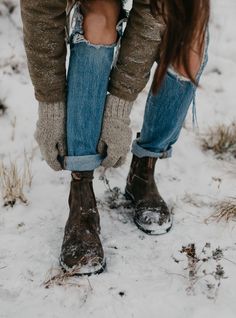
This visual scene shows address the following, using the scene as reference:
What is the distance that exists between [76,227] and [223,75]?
173 centimetres

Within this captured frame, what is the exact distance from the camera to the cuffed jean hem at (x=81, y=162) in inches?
70.0

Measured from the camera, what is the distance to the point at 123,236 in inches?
78.9

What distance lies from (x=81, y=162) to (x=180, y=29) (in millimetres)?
553

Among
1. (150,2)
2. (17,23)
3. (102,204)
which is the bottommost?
(102,204)

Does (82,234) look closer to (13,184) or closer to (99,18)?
(13,184)

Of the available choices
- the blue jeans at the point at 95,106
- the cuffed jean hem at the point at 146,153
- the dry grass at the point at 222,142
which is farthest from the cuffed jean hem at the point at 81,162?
the dry grass at the point at 222,142

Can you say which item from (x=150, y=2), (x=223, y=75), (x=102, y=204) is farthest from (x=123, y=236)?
(x=223, y=75)

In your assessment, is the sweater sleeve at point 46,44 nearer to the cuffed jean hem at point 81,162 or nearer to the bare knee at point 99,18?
the bare knee at point 99,18

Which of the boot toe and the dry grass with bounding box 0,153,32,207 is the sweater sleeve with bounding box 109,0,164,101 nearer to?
the boot toe

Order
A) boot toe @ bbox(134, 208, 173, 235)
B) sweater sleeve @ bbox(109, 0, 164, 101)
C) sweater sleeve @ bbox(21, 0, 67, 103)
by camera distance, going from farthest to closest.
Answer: boot toe @ bbox(134, 208, 173, 235) → sweater sleeve @ bbox(109, 0, 164, 101) → sweater sleeve @ bbox(21, 0, 67, 103)

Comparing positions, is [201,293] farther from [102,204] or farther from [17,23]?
[17,23]

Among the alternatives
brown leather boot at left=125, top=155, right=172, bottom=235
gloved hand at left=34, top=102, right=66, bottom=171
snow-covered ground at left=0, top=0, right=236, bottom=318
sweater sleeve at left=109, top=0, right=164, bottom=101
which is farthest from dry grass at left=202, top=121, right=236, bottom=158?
gloved hand at left=34, top=102, right=66, bottom=171

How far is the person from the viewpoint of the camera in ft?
5.27

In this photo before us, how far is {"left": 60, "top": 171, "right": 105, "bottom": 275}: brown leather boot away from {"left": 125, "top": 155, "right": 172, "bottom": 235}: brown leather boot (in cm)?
23
